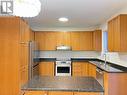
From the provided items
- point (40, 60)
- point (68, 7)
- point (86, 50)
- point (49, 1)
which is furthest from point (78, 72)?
point (49, 1)

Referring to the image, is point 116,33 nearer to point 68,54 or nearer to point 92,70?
point 92,70

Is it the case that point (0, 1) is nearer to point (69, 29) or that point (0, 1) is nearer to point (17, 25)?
point (17, 25)

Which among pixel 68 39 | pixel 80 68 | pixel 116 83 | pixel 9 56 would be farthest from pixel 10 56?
pixel 68 39

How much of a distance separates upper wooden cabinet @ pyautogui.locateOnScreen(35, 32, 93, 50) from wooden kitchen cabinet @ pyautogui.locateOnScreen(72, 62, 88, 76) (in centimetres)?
72

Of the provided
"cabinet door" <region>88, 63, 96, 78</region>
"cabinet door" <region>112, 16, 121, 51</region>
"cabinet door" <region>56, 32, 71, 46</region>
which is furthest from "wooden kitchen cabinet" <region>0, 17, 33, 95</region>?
"cabinet door" <region>56, 32, 71, 46</region>

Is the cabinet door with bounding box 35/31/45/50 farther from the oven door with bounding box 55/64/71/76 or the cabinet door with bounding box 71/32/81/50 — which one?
the cabinet door with bounding box 71/32/81/50

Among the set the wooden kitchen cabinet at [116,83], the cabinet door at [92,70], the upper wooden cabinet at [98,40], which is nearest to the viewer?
the wooden kitchen cabinet at [116,83]

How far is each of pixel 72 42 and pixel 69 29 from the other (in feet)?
2.21

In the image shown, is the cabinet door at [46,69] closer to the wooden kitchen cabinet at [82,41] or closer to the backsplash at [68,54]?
the backsplash at [68,54]

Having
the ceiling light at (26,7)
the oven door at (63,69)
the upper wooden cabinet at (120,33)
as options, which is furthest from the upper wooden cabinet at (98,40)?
the ceiling light at (26,7)

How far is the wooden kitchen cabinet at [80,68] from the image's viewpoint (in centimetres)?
859

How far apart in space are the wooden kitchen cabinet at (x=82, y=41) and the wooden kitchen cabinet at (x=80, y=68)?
722 mm

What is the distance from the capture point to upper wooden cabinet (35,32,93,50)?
8930mm

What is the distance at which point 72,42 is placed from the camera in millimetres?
8953
